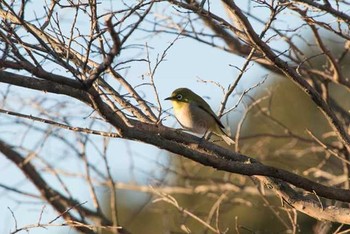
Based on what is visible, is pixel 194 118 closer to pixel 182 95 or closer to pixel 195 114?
pixel 195 114

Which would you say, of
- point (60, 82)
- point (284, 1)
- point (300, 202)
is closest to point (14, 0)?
point (60, 82)

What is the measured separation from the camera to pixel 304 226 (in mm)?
13367

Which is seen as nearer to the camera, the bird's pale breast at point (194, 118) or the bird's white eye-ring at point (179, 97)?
the bird's pale breast at point (194, 118)

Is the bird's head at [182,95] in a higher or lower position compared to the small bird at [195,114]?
higher

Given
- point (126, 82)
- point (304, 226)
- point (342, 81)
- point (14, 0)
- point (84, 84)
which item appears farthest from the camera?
point (304, 226)

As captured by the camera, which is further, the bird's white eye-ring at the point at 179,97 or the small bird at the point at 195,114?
the bird's white eye-ring at the point at 179,97

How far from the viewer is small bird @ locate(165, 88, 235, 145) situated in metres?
6.02

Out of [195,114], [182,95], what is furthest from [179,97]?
[195,114]

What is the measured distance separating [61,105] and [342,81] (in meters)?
2.23

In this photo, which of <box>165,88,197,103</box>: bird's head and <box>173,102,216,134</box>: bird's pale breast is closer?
<box>173,102,216,134</box>: bird's pale breast

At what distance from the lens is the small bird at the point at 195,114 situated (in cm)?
602

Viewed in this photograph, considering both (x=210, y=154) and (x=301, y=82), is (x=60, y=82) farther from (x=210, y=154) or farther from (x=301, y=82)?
(x=301, y=82)

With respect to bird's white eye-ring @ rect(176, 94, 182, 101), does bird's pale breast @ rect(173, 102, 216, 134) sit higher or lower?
lower

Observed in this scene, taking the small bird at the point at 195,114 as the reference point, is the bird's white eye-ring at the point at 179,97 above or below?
above
